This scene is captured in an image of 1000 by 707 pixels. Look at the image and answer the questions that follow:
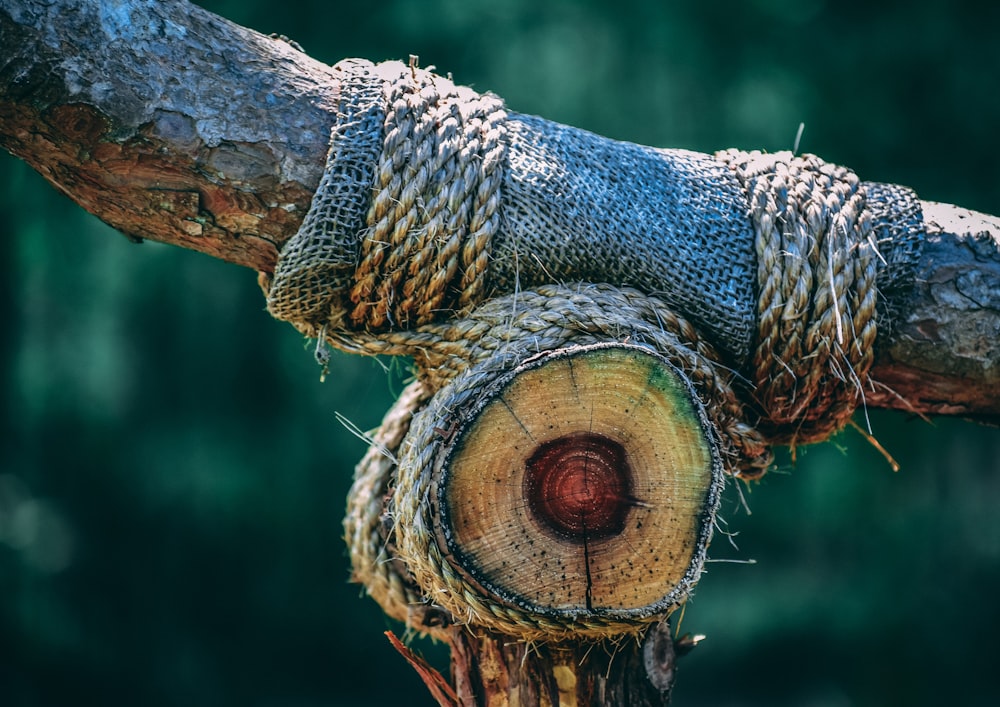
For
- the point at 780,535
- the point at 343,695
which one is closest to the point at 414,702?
the point at 343,695

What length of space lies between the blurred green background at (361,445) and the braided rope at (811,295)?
2.37 m

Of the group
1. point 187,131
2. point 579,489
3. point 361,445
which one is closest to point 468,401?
point 579,489

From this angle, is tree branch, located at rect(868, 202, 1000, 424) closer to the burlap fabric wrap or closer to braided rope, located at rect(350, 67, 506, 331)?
the burlap fabric wrap

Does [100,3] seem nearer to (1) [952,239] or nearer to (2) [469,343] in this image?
(2) [469,343]

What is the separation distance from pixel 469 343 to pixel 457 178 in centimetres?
22

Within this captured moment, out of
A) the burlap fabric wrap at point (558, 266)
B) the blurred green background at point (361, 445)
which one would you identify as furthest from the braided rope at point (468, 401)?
the blurred green background at point (361, 445)

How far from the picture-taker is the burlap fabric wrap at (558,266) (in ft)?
3.83

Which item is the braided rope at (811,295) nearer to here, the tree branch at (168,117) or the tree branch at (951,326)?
the tree branch at (951,326)

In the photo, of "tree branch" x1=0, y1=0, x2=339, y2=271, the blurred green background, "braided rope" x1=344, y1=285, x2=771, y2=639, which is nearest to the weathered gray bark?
"tree branch" x1=0, y1=0, x2=339, y2=271

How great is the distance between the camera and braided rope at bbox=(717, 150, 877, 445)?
1.24 meters

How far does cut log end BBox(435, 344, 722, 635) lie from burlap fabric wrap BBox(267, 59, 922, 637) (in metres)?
0.05

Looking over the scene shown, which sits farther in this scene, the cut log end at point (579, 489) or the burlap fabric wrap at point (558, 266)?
the burlap fabric wrap at point (558, 266)

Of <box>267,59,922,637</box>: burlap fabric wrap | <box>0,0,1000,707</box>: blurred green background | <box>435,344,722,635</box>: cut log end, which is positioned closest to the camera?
<box>435,344,722,635</box>: cut log end

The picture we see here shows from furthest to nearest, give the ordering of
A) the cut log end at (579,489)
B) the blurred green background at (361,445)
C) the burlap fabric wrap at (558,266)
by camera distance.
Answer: the blurred green background at (361,445) < the burlap fabric wrap at (558,266) < the cut log end at (579,489)
